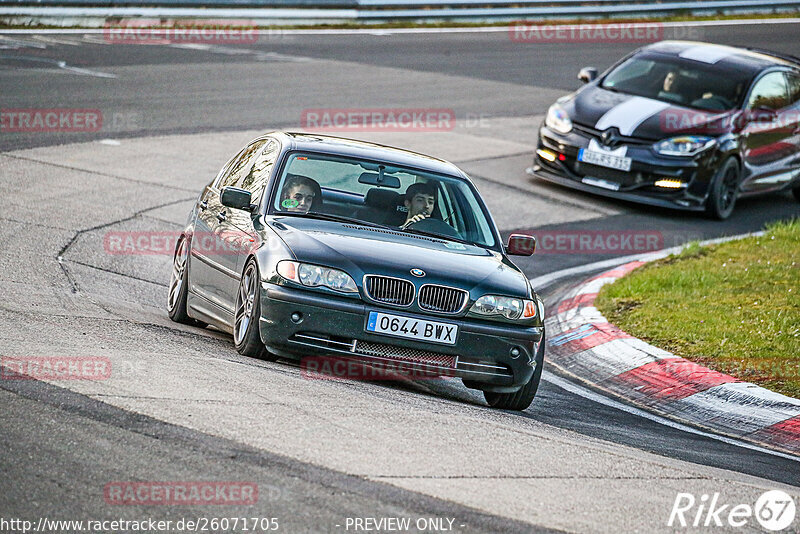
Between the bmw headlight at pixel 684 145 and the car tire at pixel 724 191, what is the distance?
377 millimetres

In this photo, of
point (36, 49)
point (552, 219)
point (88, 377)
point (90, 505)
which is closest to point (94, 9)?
point (36, 49)

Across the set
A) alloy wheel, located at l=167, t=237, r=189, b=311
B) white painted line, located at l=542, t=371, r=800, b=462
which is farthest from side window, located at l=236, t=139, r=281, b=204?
white painted line, located at l=542, t=371, r=800, b=462

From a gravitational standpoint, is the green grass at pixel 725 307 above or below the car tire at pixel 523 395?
below

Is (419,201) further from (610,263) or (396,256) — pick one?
(610,263)

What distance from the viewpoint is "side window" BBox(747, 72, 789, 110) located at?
16.3 m

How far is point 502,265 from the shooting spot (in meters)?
7.82

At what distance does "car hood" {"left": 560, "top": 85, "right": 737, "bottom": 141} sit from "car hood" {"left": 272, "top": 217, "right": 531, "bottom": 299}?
7.78 meters

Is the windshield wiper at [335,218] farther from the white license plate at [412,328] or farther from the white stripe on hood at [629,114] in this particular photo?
the white stripe on hood at [629,114]

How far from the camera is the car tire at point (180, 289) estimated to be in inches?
346

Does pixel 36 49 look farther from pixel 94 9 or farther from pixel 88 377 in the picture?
pixel 88 377

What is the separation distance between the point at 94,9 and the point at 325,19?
5.77m

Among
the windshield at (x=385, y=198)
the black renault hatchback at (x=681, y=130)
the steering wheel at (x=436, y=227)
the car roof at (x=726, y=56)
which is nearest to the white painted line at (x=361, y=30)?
the black renault hatchback at (x=681, y=130)

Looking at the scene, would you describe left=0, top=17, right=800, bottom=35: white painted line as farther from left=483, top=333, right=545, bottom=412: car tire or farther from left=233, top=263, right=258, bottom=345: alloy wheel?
left=483, top=333, right=545, bottom=412: car tire

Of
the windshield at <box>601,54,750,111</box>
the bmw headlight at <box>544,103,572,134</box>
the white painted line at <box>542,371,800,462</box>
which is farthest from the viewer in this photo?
the windshield at <box>601,54,750,111</box>
